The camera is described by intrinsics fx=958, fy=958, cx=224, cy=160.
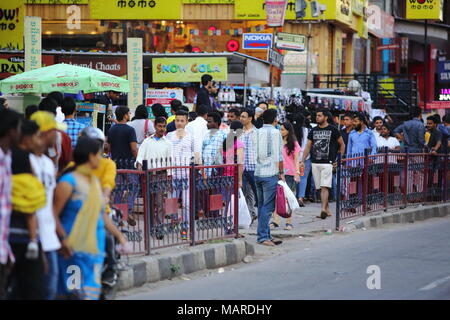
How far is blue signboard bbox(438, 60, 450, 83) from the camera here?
50.9 meters

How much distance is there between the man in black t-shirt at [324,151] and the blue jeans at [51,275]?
993 cm

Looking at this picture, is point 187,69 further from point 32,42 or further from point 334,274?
point 334,274

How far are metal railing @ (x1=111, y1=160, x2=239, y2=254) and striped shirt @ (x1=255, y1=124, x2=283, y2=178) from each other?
2.20 ft

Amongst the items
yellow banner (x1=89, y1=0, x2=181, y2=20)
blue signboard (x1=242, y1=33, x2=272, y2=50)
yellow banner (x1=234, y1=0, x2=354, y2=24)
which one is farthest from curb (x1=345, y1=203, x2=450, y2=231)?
yellow banner (x1=89, y1=0, x2=181, y2=20)

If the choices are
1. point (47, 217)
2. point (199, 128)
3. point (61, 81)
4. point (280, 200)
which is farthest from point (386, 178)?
point (47, 217)

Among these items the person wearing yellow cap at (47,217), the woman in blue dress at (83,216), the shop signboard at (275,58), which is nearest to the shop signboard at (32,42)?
the shop signboard at (275,58)

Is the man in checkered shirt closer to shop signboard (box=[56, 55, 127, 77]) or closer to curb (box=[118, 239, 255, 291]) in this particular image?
curb (box=[118, 239, 255, 291])

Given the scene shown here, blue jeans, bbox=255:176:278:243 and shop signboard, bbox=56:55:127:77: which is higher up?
shop signboard, bbox=56:55:127:77

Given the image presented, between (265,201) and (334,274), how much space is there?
2.54 m

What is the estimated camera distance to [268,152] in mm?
13734

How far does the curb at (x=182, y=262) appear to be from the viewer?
10500 millimetres

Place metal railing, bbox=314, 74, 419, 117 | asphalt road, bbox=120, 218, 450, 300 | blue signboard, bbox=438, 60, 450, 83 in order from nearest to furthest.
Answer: asphalt road, bbox=120, 218, 450, 300
metal railing, bbox=314, 74, 419, 117
blue signboard, bbox=438, 60, 450, 83
